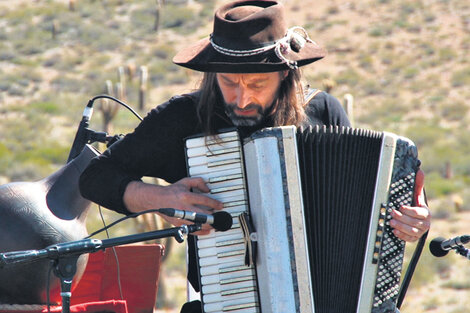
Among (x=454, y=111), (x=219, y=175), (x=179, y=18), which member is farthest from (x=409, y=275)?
(x=179, y=18)

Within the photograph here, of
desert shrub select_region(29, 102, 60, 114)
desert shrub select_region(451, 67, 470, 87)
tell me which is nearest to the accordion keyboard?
desert shrub select_region(29, 102, 60, 114)

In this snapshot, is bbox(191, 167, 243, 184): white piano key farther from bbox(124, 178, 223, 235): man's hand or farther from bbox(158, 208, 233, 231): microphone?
bbox(158, 208, 233, 231): microphone

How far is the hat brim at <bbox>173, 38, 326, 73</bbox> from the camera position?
3.41m

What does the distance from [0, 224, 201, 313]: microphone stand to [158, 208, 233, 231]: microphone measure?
0.04 metres

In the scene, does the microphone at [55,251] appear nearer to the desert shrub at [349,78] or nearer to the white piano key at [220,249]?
the white piano key at [220,249]

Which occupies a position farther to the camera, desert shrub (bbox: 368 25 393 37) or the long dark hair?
desert shrub (bbox: 368 25 393 37)

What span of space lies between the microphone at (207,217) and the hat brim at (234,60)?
26.0 inches

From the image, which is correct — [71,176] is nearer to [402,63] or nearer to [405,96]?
[405,96]

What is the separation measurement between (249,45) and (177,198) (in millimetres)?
715

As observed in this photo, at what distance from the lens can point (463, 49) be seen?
25641 mm

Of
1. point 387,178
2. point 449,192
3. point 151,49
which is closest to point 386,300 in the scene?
point 387,178

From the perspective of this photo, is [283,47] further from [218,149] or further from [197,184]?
[197,184]

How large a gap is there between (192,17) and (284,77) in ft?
87.5

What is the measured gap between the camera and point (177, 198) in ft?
10.9
